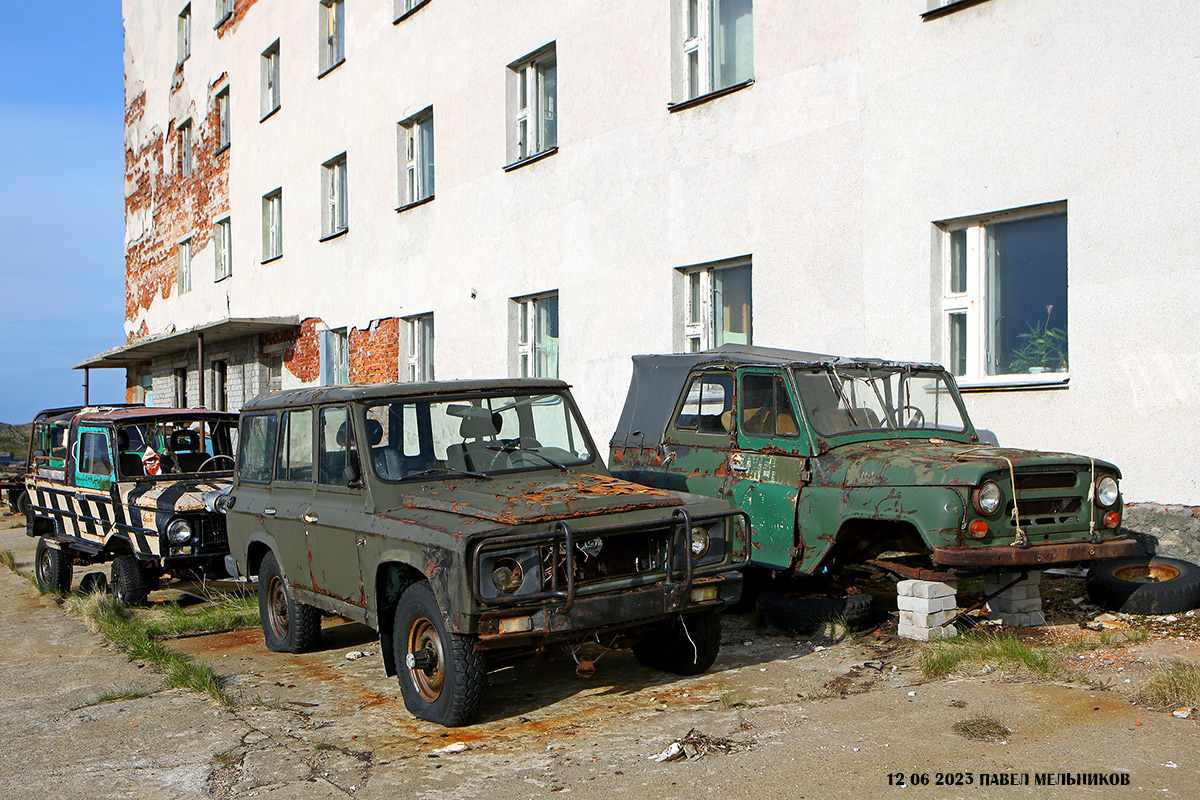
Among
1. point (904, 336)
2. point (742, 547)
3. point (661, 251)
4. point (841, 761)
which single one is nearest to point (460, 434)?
point (742, 547)

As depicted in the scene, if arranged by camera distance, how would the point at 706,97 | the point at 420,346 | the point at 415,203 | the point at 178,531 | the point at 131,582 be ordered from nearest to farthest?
the point at 178,531
the point at 131,582
the point at 706,97
the point at 415,203
the point at 420,346

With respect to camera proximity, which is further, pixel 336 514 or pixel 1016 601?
pixel 1016 601

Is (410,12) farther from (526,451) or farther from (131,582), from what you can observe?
(526,451)

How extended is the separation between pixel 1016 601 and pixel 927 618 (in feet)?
2.28

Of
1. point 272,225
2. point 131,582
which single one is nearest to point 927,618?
point 131,582

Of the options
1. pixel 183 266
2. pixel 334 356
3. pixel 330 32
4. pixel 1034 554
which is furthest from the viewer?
pixel 183 266

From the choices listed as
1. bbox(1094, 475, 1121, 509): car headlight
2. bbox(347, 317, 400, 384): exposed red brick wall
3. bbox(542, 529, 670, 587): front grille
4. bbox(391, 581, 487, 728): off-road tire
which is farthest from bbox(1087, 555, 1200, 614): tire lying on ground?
bbox(347, 317, 400, 384): exposed red brick wall

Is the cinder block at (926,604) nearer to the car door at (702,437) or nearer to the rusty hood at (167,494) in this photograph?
the car door at (702,437)

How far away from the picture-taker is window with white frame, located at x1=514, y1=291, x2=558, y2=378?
1340cm

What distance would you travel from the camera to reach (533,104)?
537 inches

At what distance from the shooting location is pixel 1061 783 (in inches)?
156

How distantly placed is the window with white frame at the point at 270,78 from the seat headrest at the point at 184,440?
1250 cm

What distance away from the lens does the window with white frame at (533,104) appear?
13.5 meters

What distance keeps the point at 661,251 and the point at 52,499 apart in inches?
261
